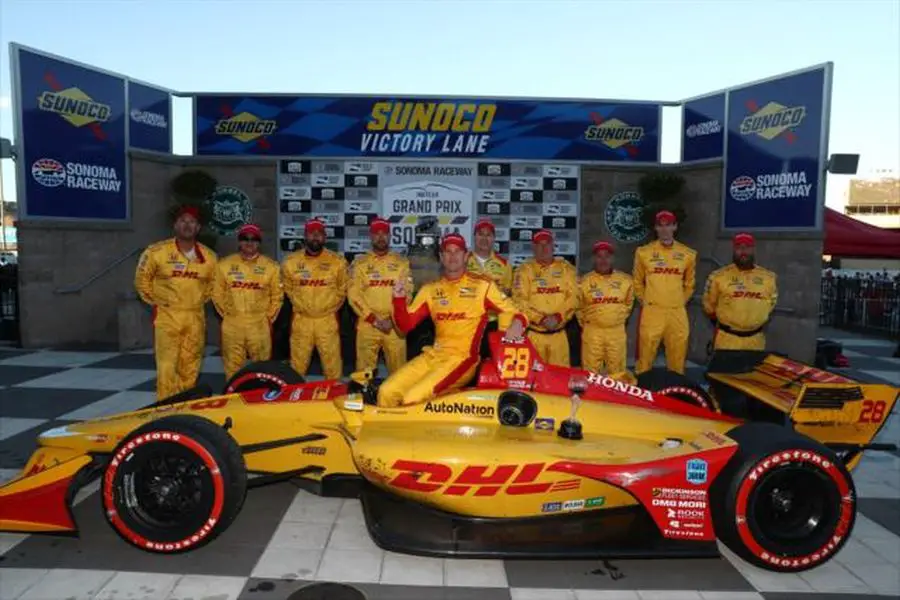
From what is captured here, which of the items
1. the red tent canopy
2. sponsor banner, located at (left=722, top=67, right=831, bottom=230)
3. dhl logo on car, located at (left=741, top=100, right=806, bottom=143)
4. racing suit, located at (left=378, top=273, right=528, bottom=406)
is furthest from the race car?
the red tent canopy

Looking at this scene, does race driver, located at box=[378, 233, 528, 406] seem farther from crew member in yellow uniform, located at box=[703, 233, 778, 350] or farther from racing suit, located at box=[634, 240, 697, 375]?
crew member in yellow uniform, located at box=[703, 233, 778, 350]

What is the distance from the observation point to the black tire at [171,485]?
11.4ft

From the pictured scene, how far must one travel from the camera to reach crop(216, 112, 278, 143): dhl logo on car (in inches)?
431

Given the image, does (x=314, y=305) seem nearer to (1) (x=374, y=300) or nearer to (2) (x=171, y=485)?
(1) (x=374, y=300)

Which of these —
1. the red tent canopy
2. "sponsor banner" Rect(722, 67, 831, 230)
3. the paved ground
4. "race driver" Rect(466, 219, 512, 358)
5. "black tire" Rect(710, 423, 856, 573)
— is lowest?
the paved ground

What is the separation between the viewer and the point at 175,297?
593 cm

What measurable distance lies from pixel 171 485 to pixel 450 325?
203 cm

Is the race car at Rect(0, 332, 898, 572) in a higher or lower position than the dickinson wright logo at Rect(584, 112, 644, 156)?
lower

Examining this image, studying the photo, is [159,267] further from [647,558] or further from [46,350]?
[46,350]

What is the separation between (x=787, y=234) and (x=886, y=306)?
6.54 metres

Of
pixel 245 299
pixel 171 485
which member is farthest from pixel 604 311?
pixel 171 485

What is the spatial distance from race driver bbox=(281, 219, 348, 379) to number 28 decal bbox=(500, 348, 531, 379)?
2766 mm

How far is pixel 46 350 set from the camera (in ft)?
32.7

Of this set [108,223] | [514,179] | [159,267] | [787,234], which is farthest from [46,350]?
[787,234]
